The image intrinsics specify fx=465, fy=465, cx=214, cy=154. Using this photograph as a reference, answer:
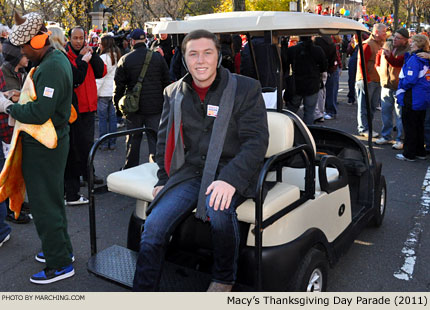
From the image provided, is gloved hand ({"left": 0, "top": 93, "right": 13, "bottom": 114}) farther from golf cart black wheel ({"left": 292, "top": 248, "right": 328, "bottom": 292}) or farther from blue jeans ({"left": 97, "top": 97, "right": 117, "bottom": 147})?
blue jeans ({"left": 97, "top": 97, "right": 117, "bottom": 147})

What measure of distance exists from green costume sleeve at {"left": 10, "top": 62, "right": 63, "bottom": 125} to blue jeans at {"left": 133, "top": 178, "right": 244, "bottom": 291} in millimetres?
990

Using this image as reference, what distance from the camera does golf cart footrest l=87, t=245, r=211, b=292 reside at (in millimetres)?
2709

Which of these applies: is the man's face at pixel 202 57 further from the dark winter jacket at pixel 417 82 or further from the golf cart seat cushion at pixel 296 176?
the dark winter jacket at pixel 417 82

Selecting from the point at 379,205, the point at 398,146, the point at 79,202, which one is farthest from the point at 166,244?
the point at 398,146

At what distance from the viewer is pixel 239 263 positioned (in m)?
2.71

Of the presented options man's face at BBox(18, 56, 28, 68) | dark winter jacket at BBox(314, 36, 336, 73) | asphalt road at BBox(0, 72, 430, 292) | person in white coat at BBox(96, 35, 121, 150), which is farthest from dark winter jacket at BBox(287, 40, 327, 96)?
man's face at BBox(18, 56, 28, 68)

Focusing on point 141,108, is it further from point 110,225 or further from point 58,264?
point 58,264

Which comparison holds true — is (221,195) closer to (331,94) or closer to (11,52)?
(11,52)

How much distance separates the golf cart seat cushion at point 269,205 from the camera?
2.56 meters

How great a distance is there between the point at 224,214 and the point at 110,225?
2134 mm

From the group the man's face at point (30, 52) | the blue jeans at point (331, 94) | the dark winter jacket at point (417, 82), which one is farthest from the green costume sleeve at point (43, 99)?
the blue jeans at point (331, 94)

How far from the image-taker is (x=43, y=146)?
3.03m

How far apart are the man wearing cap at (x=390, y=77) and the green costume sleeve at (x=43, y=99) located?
5.40m

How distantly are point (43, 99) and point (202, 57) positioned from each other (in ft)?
3.51
